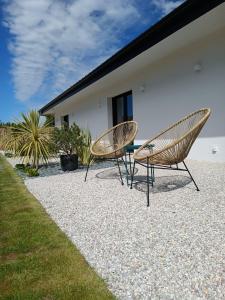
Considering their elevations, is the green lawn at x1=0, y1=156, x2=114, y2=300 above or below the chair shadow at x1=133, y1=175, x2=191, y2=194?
below

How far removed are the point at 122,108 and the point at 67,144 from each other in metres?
4.14

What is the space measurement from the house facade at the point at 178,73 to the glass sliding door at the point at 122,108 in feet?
0.30

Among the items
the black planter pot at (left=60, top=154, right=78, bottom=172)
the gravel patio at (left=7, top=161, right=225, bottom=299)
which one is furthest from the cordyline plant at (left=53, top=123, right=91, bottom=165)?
the gravel patio at (left=7, top=161, right=225, bottom=299)

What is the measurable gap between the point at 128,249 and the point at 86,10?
8723mm

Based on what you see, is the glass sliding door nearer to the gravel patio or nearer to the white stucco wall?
the white stucco wall

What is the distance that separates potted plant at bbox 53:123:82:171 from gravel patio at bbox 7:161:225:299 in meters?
1.87

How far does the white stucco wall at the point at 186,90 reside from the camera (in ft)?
17.8

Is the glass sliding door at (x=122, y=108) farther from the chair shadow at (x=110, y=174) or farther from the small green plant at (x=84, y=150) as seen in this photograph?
the chair shadow at (x=110, y=174)

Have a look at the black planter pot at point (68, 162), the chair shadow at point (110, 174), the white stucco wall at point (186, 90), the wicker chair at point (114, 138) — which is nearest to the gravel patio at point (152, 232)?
the chair shadow at point (110, 174)

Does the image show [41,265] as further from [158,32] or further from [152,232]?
[158,32]

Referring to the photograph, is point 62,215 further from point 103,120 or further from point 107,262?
point 103,120

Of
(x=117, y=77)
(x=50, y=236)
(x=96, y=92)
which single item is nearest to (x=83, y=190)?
(x=50, y=236)

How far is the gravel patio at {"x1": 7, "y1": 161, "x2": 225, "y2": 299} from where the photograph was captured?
5.12 feet

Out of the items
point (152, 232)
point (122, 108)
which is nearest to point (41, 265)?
point (152, 232)
